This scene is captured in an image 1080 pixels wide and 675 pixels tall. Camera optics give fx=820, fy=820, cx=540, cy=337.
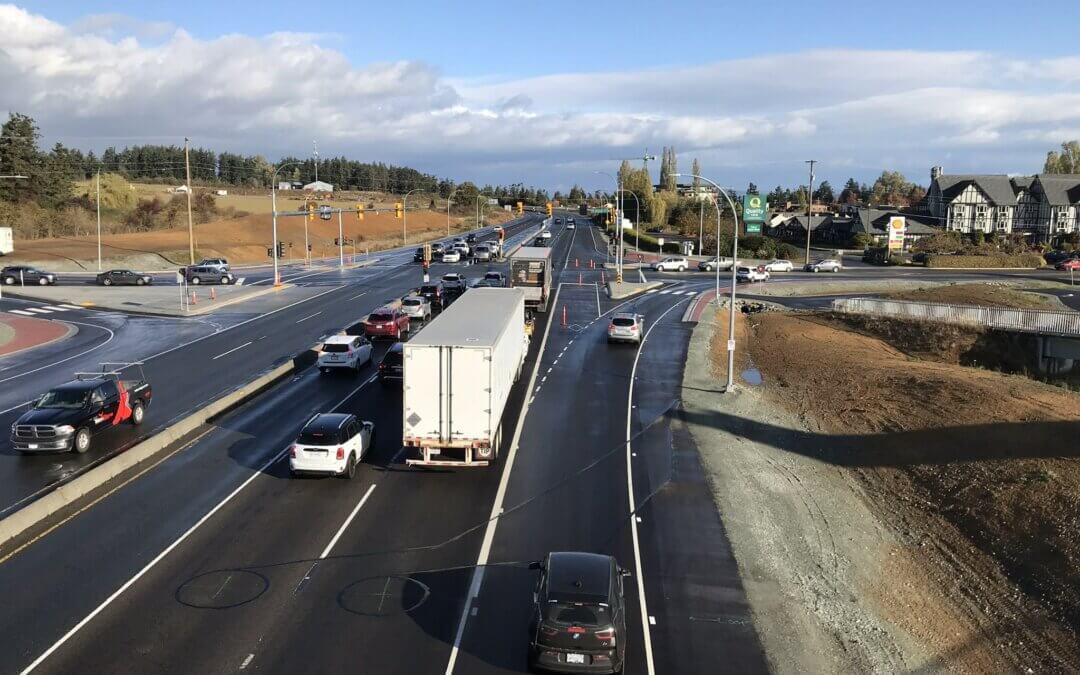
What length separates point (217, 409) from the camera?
89.6 feet

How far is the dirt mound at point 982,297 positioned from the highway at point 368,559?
1568 inches

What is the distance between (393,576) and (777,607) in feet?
23.3

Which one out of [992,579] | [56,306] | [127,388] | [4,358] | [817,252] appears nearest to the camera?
[992,579]

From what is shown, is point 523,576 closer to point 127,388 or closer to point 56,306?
point 127,388

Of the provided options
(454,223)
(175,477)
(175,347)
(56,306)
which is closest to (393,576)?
(175,477)

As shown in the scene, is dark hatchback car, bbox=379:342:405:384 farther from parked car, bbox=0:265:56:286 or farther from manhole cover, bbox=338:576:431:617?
parked car, bbox=0:265:56:286

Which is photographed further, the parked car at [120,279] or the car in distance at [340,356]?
the parked car at [120,279]

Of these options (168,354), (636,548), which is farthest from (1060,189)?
(636,548)

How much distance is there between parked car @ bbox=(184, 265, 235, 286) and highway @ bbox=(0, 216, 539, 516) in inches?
286

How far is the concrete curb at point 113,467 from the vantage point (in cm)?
1745

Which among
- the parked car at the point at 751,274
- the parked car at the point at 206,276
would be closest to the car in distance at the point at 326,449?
the parked car at the point at 206,276

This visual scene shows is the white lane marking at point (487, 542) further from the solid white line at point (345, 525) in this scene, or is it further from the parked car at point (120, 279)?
the parked car at point (120, 279)

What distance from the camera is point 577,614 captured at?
11914 millimetres

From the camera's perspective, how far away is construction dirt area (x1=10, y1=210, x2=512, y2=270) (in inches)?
3322
